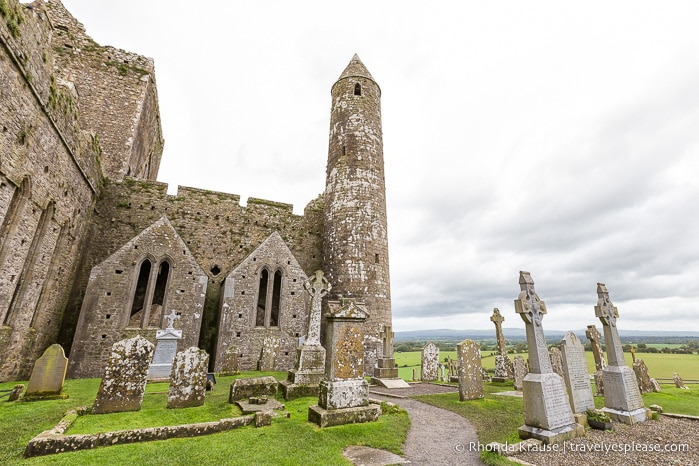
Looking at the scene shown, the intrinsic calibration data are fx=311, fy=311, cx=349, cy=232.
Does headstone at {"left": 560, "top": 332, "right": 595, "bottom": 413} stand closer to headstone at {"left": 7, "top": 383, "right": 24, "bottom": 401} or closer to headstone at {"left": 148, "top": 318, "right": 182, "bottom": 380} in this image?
headstone at {"left": 148, "top": 318, "right": 182, "bottom": 380}

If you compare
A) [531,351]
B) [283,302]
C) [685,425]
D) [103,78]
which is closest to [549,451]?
[531,351]

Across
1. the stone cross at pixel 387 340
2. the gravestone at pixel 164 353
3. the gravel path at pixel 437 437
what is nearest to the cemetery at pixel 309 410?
the gravel path at pixel 437 437

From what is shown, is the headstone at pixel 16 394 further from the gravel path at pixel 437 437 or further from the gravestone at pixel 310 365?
the gravel path at pixel 437 437

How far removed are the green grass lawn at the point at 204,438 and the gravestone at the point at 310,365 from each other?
978 millimetres

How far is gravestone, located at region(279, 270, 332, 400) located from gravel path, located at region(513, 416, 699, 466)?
5106 millimetres

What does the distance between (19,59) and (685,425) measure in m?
17.1

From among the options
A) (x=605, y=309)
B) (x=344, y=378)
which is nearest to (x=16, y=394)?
(x=344, y=378)

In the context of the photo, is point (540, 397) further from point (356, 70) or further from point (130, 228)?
point (356, 70)

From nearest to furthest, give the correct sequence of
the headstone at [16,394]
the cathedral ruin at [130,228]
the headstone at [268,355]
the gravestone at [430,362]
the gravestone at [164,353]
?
the headstone at [16,394], the cathedral ruin at [130,228], the gravestone at [164,353], the headstone at [268,355], the gravestone at [430,362]

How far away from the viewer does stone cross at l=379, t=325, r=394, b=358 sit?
1325cm

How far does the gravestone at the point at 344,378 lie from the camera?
5.71 meters

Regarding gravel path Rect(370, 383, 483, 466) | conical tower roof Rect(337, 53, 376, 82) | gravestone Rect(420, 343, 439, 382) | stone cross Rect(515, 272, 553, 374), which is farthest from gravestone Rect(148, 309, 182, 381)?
conical tower roof Rect(337, 53, 376, 82)

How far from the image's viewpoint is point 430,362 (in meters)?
14.2

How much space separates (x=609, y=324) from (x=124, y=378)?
35.8 feet
